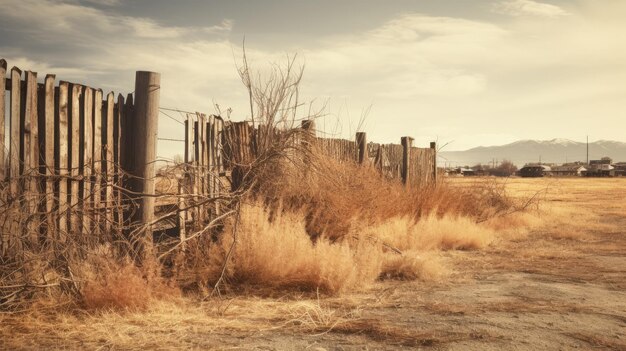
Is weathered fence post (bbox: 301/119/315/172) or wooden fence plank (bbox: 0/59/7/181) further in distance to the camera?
weathered fence post (bbox: 301/119/315/172)

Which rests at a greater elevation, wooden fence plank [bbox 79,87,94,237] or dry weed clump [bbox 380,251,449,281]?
wooden fence plank [bbox 79,87,94,237]

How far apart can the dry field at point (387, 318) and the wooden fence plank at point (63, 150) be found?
0.89 m

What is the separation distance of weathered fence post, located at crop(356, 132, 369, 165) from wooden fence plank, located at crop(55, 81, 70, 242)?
6650 millimetres

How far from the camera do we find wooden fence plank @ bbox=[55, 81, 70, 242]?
4559 mm

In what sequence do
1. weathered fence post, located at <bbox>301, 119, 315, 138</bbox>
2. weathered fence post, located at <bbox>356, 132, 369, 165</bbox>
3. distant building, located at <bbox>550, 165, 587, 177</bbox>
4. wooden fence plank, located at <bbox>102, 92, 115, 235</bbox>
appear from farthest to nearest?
distant building, located at <bbox>550, 165, 587, 177</bbox> → weathered fence post, located at <bbox>356, 132, 369, 165</bbox> → weathered fence post, located at <bbox>301, 119, 315, 138</bbox> → wooden fence plank, located at <bbox>102, 92, 115, 235</bbox>

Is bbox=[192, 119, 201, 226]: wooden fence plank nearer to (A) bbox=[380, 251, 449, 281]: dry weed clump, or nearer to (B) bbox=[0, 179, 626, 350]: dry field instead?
(B) bbox=[0, 179, 626, 350]: dry field

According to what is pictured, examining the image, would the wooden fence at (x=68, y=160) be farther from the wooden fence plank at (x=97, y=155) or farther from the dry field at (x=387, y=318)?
the dry field at (x=387, y=318)

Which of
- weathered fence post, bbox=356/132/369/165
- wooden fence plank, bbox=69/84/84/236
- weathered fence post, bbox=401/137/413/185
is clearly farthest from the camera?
weathered fence post, bbox=401/137/413/185

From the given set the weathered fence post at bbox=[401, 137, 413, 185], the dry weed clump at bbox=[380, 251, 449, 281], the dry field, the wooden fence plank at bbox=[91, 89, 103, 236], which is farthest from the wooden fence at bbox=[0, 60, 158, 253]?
the weathered fence post at bbox=[401, 137, 413, 185]

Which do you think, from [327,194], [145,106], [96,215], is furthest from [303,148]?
[96,215]

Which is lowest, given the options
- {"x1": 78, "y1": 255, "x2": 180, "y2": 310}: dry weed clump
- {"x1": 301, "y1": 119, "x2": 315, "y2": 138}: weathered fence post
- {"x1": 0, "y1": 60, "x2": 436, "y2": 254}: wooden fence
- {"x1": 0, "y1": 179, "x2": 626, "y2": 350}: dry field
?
{"x1": 0, "y1": 179, "x2": 626, "y2": 350}: dry field

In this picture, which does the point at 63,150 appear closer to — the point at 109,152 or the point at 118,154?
the point at 109,152

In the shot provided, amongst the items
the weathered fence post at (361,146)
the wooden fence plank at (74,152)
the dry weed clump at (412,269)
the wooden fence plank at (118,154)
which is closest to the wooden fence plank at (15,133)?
the wooden fence plank at (74,152)

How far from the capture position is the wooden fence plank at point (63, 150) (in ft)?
15.0
